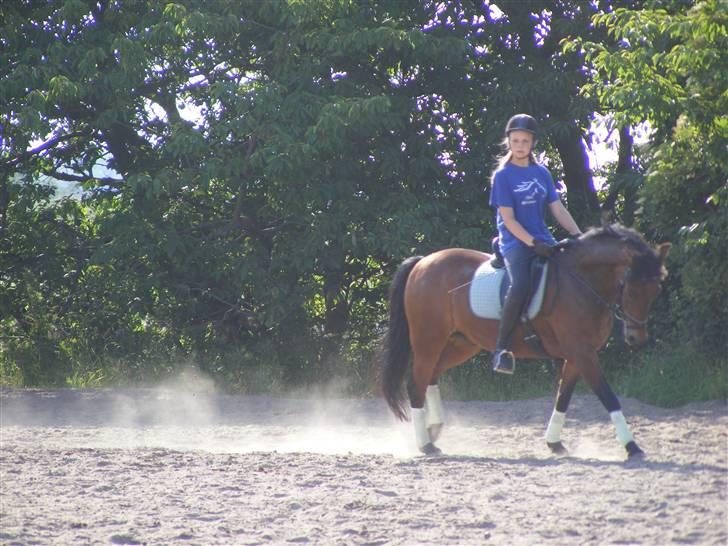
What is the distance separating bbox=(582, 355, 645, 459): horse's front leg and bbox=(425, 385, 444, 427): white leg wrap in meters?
1.63

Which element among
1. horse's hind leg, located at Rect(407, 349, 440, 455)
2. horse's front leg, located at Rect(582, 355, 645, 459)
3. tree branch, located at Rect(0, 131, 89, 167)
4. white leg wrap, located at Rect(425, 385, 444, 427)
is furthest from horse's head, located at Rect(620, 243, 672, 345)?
tree branch, located at Rect(0, 131, 89, 167)

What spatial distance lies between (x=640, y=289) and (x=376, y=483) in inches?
96.9

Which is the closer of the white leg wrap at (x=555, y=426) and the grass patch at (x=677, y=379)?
the white leg wrap at (x=555, y=426)

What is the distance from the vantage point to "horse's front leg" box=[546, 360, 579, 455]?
7941 millimetres

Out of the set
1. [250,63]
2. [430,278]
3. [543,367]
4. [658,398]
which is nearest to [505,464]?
[430,278]

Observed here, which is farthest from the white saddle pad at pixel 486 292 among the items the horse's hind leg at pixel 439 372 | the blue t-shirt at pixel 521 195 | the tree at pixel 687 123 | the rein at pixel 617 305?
the tree at pixel 687 123

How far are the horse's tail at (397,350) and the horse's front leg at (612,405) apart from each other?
1.95 meters

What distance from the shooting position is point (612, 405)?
24.5 ft

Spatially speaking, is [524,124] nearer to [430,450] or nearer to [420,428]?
[420,428]

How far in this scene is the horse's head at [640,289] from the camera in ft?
23.7

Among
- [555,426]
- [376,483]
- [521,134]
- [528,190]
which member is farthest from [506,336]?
[376,483]


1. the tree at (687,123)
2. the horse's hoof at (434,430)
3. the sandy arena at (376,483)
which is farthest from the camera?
the tree at (687,123)

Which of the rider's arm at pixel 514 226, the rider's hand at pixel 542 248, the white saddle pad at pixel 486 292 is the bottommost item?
the white saddle pad at pixel 486 292

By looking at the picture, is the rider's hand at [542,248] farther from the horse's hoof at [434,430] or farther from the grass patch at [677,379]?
the grass patch at [677,379]
